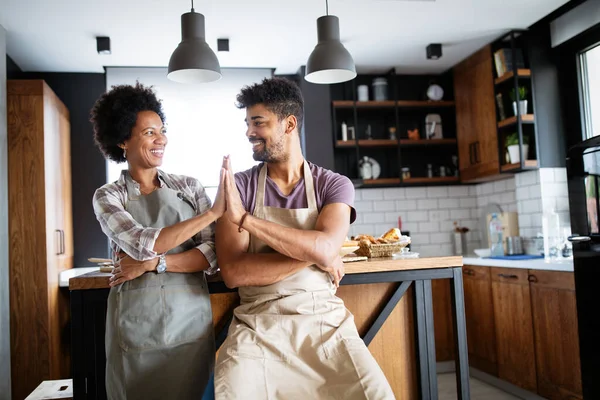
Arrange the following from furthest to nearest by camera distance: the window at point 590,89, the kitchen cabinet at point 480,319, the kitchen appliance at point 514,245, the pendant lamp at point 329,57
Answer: the kitchen appliance at point 514,245 → the kitchen cabinet at point 480,319 → the window at point 590,89 → the pendant lamp at point 329,57

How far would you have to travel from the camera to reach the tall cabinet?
416 centimetres

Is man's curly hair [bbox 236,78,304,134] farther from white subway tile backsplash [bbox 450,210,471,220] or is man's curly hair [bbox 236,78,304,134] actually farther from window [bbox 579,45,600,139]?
white subway tile backsplash [bbox 450,210,471,220]

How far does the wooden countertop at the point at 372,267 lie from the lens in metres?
2.14

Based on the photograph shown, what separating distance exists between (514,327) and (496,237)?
2.99 ft

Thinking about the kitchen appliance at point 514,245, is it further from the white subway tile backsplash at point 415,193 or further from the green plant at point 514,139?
the white subway tile backsplash at point 415,193

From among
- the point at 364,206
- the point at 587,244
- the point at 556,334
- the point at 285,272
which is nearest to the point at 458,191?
the point at 364,206

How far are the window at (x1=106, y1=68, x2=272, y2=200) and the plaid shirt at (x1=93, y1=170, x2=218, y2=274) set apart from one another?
314 cm

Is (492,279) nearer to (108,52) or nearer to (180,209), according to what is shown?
(180,209)

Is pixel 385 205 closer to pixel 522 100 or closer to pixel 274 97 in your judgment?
pixel 522 100

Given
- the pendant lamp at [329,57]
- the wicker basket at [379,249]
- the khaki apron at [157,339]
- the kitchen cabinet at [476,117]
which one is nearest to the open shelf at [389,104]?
the kitchen cabinet at [476,117]

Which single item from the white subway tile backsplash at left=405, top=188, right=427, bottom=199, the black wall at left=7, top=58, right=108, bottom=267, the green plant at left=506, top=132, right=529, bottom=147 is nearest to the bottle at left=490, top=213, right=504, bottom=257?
the green plant at left=506, top=132, right=529, bottom=147

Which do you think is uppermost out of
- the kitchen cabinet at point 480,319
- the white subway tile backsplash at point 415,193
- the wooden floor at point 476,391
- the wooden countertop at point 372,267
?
the white subway tile backsplash at point 415,193

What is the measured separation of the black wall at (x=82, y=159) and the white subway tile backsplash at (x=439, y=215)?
127 inches

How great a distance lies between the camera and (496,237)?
4.77 meters
